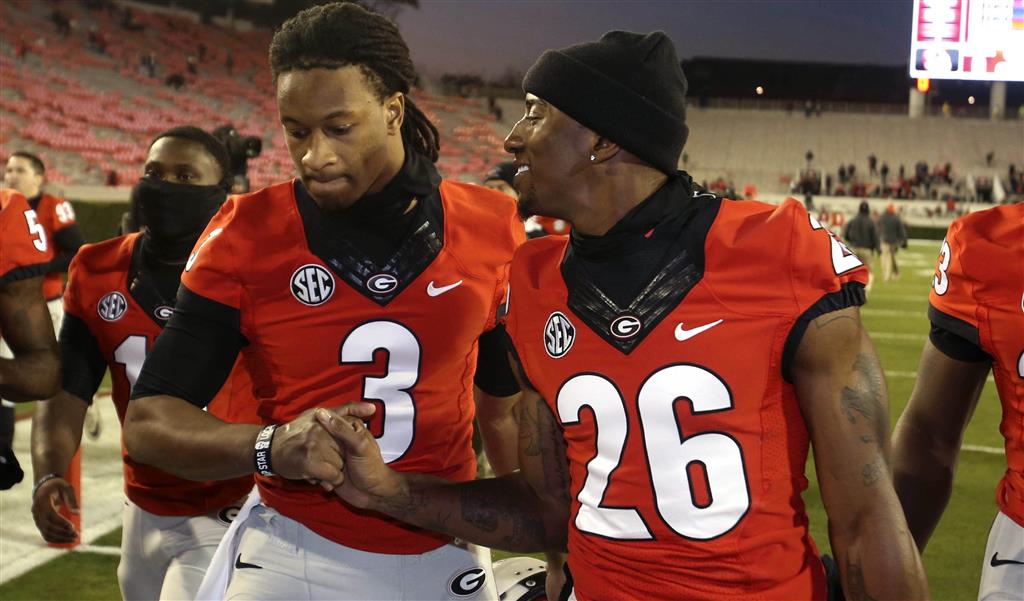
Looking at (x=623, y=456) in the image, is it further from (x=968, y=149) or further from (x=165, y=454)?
(x=968, y=149)

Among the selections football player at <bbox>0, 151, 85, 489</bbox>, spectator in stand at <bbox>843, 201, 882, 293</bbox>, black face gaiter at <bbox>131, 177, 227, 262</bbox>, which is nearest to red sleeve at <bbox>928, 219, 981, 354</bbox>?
black face gaiter at <bbox>131, 177, 227, 262</bbox>

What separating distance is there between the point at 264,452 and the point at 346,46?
2.71ft

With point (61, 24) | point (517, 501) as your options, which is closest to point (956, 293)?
point (517, 501)

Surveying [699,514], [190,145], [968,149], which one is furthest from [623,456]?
[968,149]

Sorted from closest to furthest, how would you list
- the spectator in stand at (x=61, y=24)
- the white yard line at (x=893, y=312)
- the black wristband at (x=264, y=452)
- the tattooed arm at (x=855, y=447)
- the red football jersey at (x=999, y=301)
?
1. the tattooed arm at (x=855, y=447)
2. the black wristband at (x=264, y=452)
3. the red football jersey at (x=999, y=301)
4. the white yard line at (x=893, y=312)
5. the spectator in stand at (x=61, y=24)

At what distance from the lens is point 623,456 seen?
181cm

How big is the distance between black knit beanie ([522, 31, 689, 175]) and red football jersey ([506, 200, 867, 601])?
182 mm

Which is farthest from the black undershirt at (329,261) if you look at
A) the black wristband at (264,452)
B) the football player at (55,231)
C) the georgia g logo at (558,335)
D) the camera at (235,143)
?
the football player at (55,231)

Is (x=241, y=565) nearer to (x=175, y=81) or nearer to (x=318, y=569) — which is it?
(x=318, y=569)

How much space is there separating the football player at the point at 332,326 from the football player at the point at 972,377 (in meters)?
0.98

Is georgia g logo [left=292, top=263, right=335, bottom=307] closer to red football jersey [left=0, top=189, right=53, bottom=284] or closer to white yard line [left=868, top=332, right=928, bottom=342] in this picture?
red football jersey [left=0, top=189, right=53, bottom=284]

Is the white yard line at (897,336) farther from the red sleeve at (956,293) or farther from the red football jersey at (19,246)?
the red football jersey at (19,246)

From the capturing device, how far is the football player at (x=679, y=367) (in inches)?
67.8

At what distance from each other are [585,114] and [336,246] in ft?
2.26
